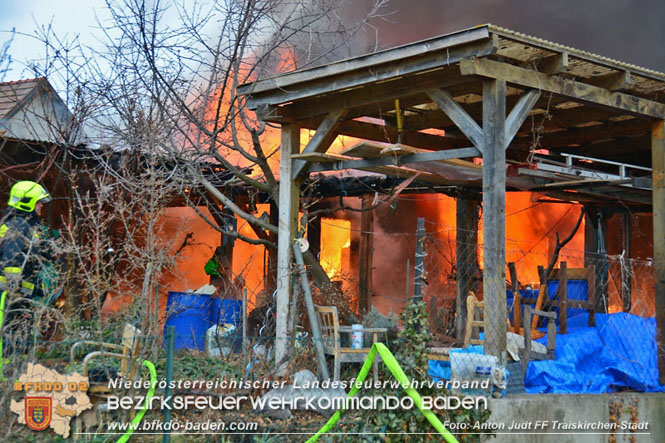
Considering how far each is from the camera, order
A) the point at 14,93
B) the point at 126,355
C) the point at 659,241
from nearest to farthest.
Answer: the point at 126,355 < the point at 659,241 < the point at 14,93

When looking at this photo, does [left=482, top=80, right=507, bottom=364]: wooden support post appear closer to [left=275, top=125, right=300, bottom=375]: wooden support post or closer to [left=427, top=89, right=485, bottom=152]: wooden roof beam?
[left=427, top=89, right=485, bottom=152]: wooden roof beam

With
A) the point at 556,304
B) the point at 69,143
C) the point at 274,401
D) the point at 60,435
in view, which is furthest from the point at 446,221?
the point at 60,435

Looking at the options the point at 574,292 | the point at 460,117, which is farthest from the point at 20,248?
the point at 574,292

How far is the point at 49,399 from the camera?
624cm

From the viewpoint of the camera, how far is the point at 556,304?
33.0 ft

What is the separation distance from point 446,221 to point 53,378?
1431 cm

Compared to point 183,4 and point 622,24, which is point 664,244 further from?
point 622,24

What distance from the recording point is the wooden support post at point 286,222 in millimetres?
10000

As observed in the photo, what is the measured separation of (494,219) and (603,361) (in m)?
2.73

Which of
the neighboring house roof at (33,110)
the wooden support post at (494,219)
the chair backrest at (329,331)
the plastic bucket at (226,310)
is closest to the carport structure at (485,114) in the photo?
the wooden support post at (494,219)

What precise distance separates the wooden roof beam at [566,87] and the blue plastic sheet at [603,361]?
9.38 ft

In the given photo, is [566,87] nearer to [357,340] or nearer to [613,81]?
[613,81]

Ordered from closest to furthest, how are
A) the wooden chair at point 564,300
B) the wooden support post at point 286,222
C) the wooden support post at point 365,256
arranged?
the wooden chair at point 564,300 → the wooden support post at point 286,222 → the wooden support post at point 365,256

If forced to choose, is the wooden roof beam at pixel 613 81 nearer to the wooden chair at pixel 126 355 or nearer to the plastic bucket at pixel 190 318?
the wooden chair at pixel 126 355
